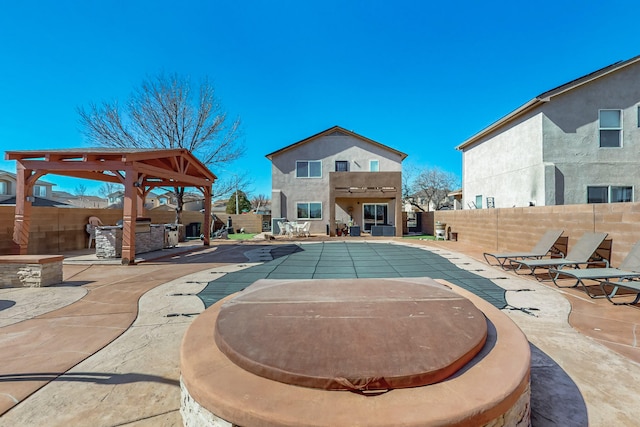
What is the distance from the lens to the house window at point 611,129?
37.3 ft

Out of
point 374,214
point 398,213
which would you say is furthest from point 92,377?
point 374,214

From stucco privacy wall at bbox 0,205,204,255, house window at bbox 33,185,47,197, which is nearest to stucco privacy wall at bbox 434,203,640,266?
stucco privacy wall at bbox 0,205,204,255

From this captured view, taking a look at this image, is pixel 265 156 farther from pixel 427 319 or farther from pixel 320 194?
pixel 427 319

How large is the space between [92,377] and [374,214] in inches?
781

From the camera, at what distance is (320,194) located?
19703 mm

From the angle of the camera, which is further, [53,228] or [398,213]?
[398,213]

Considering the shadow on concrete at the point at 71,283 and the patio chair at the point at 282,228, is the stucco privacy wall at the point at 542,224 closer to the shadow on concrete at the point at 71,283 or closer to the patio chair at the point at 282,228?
the patio chair at the point at 282,228

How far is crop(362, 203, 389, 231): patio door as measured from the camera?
21297 millimetres

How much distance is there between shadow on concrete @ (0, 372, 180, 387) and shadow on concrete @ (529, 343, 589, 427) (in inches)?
113

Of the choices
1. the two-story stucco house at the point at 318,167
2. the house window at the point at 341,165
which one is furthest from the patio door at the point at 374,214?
the house window at the point at 341,165

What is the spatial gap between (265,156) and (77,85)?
36.2 feet

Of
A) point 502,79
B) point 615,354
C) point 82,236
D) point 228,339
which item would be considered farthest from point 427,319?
point 502,79

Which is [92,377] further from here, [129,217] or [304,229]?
[304,229]

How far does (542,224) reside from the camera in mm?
8234
